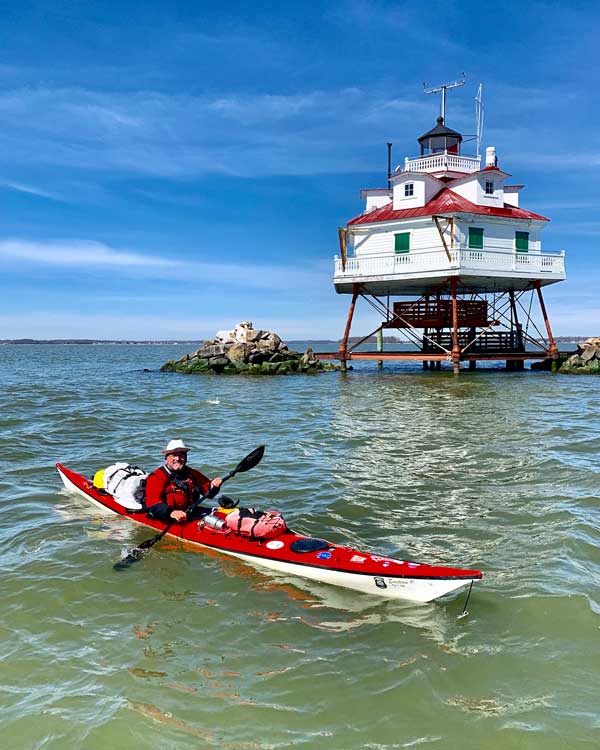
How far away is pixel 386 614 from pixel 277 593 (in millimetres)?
1250

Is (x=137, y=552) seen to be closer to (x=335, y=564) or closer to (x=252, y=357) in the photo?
(x=335, y=564)

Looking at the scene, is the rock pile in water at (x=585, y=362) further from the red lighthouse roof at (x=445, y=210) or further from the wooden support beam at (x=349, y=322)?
the wooden support beam at (x=349, y=322)

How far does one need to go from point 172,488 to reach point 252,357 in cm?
2957

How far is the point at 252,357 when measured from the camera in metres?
37.5

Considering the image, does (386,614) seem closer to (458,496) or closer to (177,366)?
(458,496)

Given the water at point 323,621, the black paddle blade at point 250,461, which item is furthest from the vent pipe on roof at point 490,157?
the black paddle blade at point 250,461

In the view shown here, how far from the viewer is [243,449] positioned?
14211 millimetres

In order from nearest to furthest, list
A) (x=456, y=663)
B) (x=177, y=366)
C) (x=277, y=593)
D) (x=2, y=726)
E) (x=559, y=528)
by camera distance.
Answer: (x=2, y=726), (x=456, y=663), (x=277, y=593), (x=559, y=528), (x=177, y=366)

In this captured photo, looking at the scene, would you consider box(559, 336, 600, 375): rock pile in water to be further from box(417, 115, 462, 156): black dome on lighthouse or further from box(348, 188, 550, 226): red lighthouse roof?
box(417, 115, 462, 156): black dome on lighthouse

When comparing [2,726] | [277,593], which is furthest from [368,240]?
[2,726]

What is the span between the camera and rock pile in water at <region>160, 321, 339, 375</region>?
1452 inches

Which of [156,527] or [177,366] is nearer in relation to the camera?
[156,527]

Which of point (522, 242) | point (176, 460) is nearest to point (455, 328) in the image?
point (522, 242)

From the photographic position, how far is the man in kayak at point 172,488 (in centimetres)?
786
